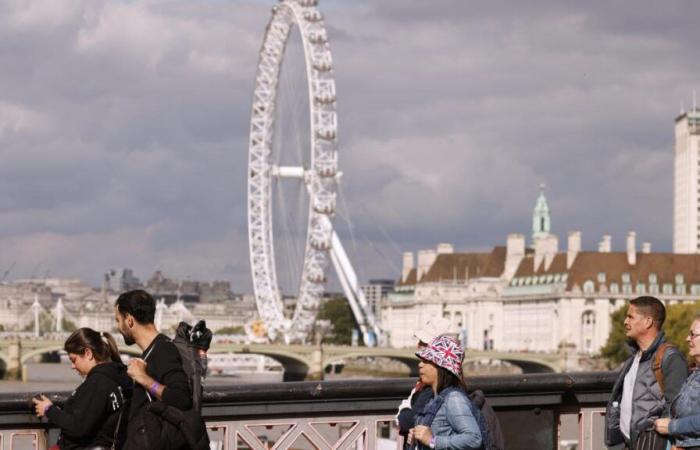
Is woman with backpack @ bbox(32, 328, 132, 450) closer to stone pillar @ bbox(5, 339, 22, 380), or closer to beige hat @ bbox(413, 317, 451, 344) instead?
beige hat @ bbox(413, 317, 451, 344)

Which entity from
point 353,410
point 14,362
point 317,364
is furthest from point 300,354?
point 353,410

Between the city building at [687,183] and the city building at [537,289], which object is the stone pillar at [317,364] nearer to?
the city building at [537,289]

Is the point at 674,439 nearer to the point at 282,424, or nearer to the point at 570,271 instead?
the point at 282,424

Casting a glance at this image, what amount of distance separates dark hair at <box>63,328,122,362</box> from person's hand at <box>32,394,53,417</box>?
0.26 metres

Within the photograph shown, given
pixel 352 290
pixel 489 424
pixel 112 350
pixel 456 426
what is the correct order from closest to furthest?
1. pixel 456 426
2. pixel 489 424
3. pixel 112 350
4. pixel 352 290

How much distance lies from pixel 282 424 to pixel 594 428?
1.62m

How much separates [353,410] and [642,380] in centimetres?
127

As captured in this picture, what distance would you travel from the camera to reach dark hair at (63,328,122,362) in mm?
6812

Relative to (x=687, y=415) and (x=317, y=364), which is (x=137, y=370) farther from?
(x=317, y=364)

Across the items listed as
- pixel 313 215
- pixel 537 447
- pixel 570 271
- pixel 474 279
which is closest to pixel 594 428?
pixel 537 447

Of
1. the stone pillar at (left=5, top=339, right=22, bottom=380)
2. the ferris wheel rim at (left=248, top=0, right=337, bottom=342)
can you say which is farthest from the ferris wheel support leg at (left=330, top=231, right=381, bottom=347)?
the stone pillar at (left=5, top=339, right=22, bottom=380)

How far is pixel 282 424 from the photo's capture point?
769cm

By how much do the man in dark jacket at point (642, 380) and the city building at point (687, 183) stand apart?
414 ft

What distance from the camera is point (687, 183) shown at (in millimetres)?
135125
